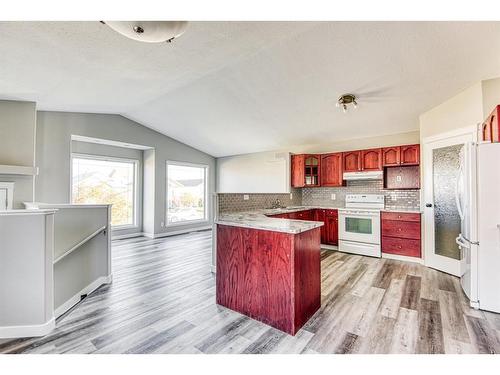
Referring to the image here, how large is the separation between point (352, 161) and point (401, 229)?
63.8 inches

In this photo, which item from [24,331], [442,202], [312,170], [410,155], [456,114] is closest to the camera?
[24,331]

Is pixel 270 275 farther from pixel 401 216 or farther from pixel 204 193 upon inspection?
pixel 204 193

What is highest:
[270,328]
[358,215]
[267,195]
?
[267,195]

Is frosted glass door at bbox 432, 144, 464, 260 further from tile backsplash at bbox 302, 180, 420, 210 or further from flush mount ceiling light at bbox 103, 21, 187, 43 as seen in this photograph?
flush mount ceiling light at bbox 103, 21, 187, 43

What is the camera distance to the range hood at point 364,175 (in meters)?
4.63

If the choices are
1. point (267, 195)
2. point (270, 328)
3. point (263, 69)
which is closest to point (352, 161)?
point (267, 195)

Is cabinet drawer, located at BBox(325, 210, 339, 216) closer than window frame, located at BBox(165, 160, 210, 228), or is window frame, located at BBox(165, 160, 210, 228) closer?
cabinet drawer, located at BBox(325, 210, 339, 216)

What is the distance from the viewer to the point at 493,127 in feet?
8.05

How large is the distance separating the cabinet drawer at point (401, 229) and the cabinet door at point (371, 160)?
3.62 feet

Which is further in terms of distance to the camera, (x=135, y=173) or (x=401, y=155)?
(x=135, y=173)

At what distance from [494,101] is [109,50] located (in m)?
4.50

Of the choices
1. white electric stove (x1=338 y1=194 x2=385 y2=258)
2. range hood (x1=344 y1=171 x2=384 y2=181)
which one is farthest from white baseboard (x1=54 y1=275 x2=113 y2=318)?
range hood (x1=344 y1=171 x2=384 y2=181)

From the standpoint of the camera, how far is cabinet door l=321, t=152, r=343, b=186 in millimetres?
5105

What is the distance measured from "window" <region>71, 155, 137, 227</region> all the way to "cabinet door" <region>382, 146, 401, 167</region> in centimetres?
587
